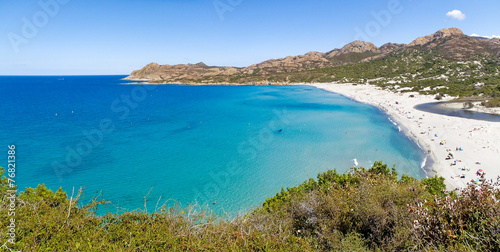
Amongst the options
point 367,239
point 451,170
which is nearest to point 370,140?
point 451,170

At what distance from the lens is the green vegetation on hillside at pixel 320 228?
6738 mm

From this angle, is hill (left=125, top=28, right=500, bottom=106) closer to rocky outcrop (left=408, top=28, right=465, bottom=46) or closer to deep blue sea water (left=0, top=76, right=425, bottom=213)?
rocky outcrop (left=408, top=28, right=465, bottom=46)

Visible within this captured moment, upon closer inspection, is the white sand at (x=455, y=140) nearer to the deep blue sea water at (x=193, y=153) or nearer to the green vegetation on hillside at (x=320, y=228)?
the deep blue sea water at (x=193, y=153)

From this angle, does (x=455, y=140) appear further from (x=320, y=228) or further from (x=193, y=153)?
(x=193, y=153)

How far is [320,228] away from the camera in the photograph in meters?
9.98


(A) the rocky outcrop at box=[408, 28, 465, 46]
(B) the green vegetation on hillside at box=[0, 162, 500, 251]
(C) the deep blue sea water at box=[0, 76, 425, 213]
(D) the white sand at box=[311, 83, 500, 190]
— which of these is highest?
(A) the rocky outcrop at box=[408, 28, 465, 46]

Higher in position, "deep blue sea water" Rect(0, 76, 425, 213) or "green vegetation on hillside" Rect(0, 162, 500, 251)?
"green vegetation on hillside" Rect(0, 162, 500, 251)

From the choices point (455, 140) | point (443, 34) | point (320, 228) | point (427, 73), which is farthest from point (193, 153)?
point (443, 34)

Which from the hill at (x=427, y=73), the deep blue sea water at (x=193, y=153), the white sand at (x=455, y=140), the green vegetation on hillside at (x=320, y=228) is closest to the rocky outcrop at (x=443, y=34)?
the hill at (x=427, y=73)

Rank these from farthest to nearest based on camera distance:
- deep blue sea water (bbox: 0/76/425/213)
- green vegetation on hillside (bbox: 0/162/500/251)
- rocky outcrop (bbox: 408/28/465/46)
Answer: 1. rocky outcrop (bbox: 408/28/465/46)
2. deep blue sea water (bbox: 0/76/425/213)
3. green vegetation on hillside (bbox: 0/162/500/251)

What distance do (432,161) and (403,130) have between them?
14.4 meters

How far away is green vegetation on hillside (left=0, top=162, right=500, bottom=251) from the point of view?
674 cm

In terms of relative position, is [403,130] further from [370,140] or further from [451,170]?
[451,170]

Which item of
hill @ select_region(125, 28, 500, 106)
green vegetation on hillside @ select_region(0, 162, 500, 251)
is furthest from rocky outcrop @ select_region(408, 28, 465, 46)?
green vegetation on hillside @ select_region(0, 162, 500, 251)
